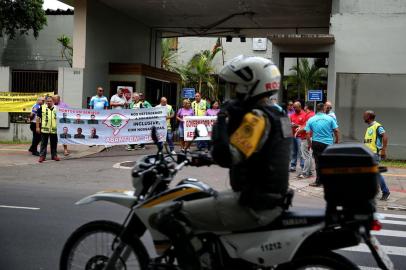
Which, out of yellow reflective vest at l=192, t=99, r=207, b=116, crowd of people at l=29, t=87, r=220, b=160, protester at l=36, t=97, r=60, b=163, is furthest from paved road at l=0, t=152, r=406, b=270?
yellow reflective vest at l=192, t=99, r=207, b=116

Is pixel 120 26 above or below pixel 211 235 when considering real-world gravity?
above

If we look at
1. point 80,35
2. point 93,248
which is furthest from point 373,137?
point 80,35

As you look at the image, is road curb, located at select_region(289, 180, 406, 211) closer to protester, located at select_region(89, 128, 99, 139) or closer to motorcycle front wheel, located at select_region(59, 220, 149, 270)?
protester, located at select_region(89, 128, 99, 139)

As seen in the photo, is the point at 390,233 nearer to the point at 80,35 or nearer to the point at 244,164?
the point at 244,164

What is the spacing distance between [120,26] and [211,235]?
1995 centimetres

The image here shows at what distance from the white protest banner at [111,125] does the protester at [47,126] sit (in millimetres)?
800

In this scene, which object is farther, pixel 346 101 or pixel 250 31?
pixel 250 31

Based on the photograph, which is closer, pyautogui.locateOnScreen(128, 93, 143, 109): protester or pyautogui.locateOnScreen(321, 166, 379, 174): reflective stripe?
pyautogui.locateOnScreen(321, 166, 379, 174): reflective stripe

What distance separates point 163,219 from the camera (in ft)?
12.5

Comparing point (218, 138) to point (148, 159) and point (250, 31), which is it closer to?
point (148, 159)

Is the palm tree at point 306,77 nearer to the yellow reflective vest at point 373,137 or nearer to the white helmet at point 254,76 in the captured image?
the yellow reflective vest at point 373,137

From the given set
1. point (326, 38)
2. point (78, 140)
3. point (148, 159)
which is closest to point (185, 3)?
point (326, 38)

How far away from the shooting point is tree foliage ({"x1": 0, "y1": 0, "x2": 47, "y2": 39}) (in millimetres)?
22297

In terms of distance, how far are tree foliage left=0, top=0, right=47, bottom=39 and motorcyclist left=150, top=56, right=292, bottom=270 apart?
2059 centimetres
